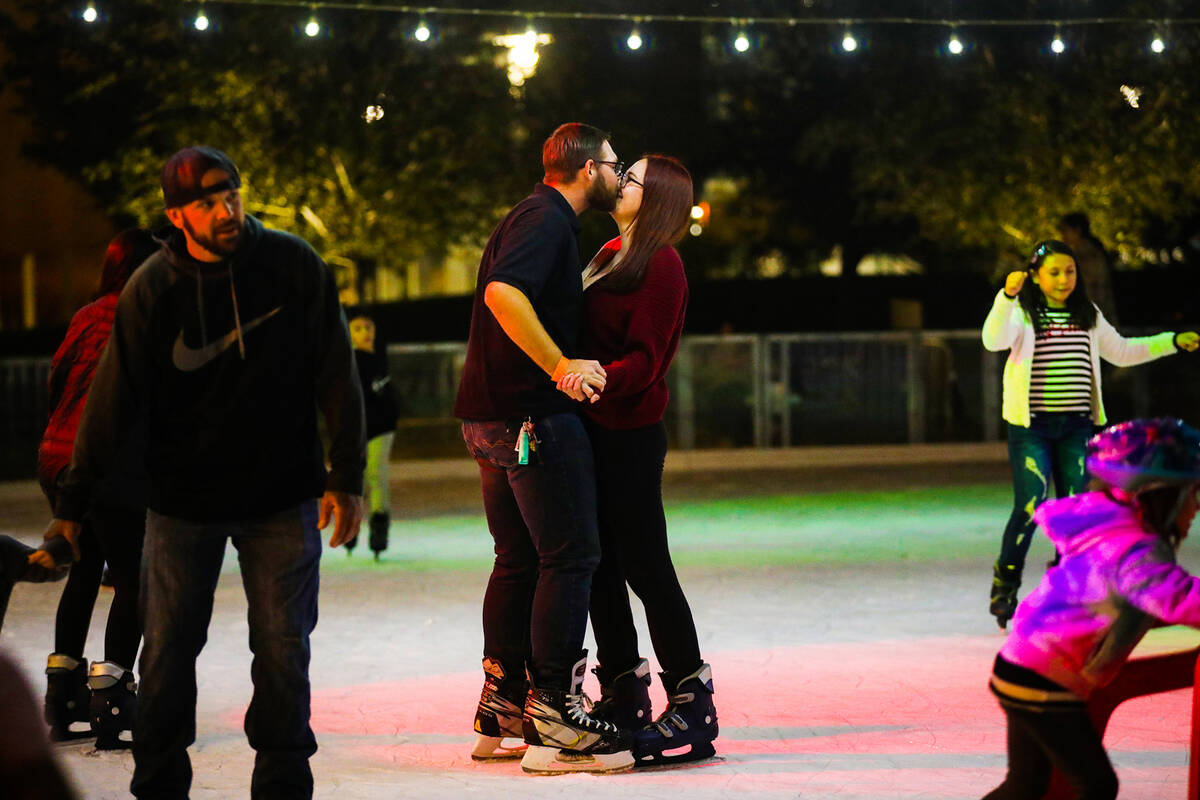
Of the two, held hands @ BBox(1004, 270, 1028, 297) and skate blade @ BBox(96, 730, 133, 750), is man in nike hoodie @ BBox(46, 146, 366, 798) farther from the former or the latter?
held hands @ BBox(1004, 270, 1028, 297)

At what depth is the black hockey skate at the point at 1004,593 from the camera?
802 centimetres

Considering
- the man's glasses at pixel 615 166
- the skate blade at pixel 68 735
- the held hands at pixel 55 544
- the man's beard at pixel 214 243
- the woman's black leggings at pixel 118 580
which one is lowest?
the skate blade at pixel 68 735

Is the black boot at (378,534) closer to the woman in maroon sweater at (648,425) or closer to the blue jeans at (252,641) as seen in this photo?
the woman in maroon sweater at (648,425)

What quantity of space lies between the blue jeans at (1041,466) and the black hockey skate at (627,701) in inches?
115

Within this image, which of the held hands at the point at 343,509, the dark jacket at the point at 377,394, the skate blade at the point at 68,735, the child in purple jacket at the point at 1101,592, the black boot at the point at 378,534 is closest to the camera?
Answer: the child in purple jacket at the point at 1101,592

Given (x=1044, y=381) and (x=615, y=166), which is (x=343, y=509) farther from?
(x=1044, y=381)

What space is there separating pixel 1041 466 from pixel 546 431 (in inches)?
142

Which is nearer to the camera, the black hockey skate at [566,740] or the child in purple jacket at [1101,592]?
the child in purple jacket at [1101,592]

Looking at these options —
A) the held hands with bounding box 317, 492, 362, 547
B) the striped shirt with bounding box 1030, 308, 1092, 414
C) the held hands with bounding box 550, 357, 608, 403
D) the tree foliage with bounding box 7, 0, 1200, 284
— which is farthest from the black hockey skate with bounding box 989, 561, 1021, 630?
the tree foliage with bounding box 7, 0, 1200, 284

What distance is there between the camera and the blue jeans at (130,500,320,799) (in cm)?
432

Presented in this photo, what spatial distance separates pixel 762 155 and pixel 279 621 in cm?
3433

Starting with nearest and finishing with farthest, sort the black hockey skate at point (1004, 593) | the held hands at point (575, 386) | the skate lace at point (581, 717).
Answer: the held hands at point (575, 386) < the skate lace at point (581, 717) < the black hockey skate at point (1004, 593)

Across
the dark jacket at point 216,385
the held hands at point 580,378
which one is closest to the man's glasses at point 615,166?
the held hands at point 580,378

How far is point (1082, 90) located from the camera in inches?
984
